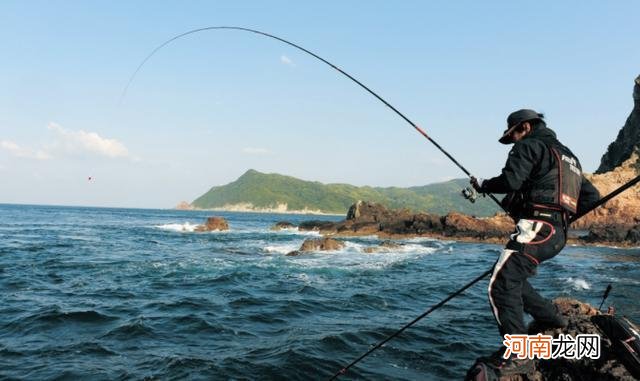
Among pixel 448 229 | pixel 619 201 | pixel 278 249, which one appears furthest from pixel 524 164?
pixel 619 201

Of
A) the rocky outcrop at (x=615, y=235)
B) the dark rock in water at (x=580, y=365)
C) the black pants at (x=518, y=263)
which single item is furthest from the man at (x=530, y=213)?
the rocky outcrop at (x=615, y=235)

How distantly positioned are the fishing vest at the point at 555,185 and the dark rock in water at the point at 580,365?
191cm

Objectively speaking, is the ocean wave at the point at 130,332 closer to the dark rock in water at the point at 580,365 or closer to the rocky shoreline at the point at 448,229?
the dark rock in water at the point at 580,365

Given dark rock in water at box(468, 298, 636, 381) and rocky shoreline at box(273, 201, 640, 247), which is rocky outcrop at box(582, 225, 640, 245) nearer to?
rocky shoreline at box(273, 201, 640, 247)

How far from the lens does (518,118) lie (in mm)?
4984

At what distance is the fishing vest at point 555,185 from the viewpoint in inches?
180

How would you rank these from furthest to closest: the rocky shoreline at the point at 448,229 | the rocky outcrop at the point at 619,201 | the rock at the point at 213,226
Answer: the rock at the point at 213,226 → the rocky outcrop at the point at 619,201 → the rocky shoreline at the point at 448,229

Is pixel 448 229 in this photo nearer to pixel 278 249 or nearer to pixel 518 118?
pixel 278 249

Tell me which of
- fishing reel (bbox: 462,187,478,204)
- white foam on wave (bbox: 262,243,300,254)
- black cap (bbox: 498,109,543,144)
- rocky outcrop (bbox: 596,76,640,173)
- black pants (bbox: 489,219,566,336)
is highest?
rocky outcrop (bbox: 596,76,640,173)

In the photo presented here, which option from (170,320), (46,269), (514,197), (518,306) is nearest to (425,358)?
(518,306)

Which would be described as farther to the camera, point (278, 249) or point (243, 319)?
point (278, 249)

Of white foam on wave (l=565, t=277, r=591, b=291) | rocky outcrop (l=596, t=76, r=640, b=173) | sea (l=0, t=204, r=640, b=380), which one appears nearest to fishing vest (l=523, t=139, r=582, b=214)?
sea (l=0, t=204, r=640, b=380)

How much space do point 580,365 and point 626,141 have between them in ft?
309

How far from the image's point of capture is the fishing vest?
4.57 meters
